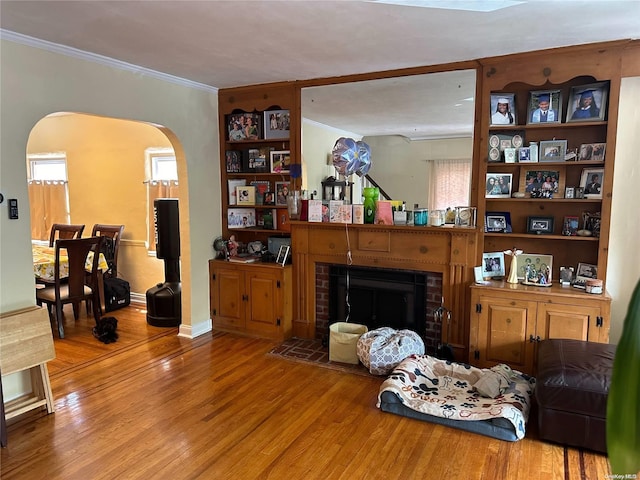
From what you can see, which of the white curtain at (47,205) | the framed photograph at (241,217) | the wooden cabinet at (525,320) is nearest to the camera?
the wooden cabinet at (525,320)

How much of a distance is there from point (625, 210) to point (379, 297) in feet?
6.63

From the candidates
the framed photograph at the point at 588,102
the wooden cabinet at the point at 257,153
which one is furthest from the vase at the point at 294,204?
the framed photograph at the point at 588,102

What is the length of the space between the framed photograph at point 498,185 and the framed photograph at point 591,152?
1.68 feet

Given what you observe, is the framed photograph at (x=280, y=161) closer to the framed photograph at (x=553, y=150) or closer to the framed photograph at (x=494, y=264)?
the framed photograph at (x=494, y=264)

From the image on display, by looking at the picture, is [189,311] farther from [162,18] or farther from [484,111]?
[484,111]

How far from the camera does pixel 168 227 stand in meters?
4.62

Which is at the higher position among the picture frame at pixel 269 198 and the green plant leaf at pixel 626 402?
the picture frame at pixel 269 198

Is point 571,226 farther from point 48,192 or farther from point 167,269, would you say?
point 48,192

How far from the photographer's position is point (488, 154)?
3498 mm

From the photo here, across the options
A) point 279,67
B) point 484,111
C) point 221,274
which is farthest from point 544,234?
point 221,274

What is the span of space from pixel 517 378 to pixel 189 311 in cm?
300

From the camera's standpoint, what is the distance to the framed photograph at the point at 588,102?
318 cm

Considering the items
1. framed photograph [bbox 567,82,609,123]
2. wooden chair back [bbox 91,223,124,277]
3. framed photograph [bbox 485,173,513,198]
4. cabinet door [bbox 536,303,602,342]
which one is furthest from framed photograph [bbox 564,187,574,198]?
wooden chair back [bbox 91,223,124,277]

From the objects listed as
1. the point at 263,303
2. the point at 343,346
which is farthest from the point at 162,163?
the point at 343,346
